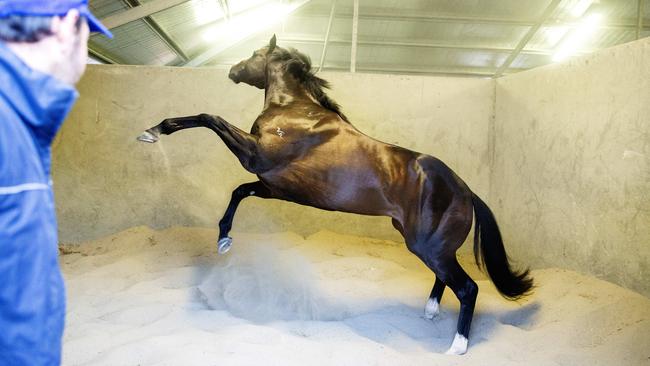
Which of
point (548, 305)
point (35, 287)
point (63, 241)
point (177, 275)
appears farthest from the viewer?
point (63, 241)

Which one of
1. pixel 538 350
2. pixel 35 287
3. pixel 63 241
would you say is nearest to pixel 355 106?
pixel 538 350

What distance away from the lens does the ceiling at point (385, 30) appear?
7.27 meters

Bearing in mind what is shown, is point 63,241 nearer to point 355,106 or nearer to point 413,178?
point 355,106

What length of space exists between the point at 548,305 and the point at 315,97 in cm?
230

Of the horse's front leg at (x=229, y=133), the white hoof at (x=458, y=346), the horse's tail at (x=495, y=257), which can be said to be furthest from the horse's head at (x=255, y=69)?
the white hoof at (x=458, y=346)

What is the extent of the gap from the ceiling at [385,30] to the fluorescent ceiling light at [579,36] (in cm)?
4

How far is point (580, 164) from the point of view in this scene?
366 centimetres

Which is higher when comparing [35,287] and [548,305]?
[35,287]

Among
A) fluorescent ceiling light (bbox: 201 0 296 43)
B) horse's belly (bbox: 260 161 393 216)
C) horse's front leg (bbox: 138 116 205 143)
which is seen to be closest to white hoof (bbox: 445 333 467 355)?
horse's belly (bbox: 260 161 393 216)

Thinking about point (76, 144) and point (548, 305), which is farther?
point (76, 144)

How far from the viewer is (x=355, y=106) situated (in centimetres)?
483

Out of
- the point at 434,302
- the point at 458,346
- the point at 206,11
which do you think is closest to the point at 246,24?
the point at 206,11

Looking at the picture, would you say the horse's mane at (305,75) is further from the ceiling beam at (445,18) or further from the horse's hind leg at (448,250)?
the ceiling beam at (445,18)

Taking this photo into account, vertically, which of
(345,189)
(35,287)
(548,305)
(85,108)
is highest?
(85,108)
